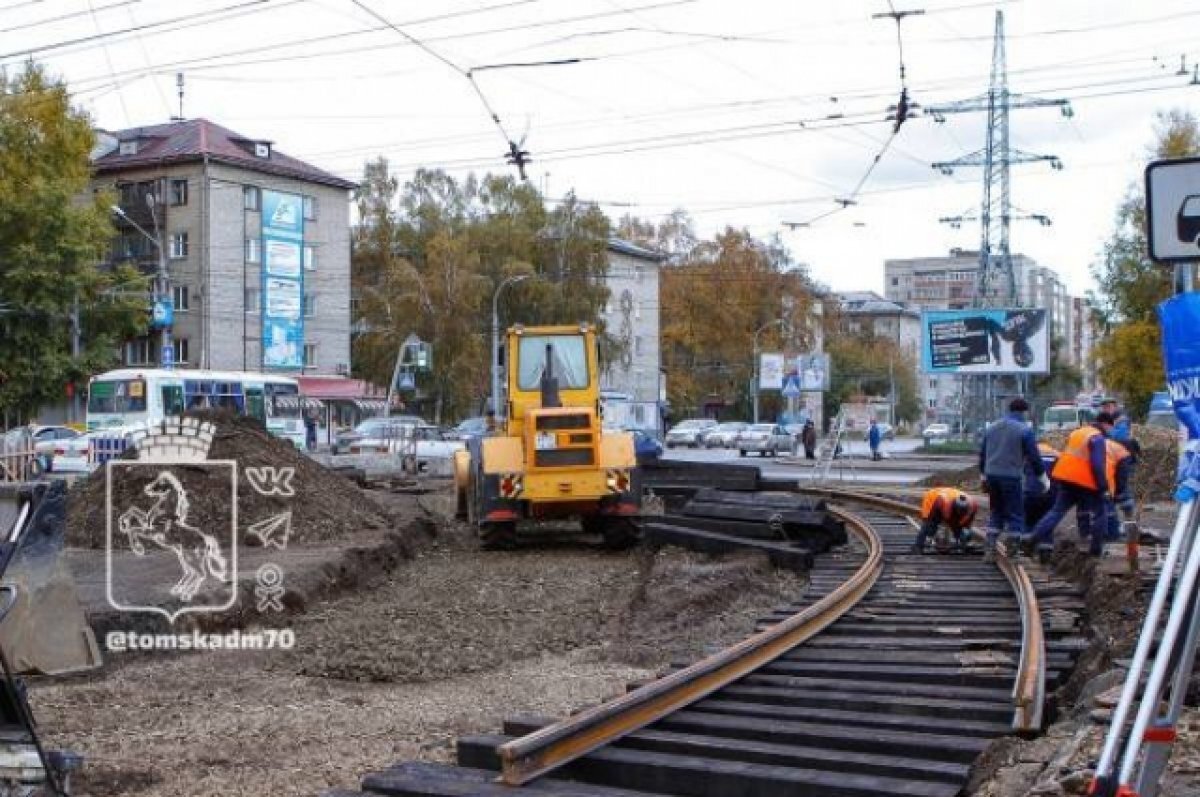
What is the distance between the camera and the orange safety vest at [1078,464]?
13.7 meters

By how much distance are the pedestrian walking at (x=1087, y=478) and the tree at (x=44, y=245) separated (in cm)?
3668

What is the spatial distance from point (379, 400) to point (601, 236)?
13999 mm

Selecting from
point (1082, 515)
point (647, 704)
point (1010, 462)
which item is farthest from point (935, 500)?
point (647, 704)

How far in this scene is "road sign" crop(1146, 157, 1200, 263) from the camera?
→ 15.1 ft

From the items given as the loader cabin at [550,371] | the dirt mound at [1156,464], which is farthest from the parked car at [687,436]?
the loader cabin at [550,371]

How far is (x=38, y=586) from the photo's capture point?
5.18m

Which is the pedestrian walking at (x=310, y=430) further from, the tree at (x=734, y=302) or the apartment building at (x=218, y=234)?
the tree at (x=734, y=302)

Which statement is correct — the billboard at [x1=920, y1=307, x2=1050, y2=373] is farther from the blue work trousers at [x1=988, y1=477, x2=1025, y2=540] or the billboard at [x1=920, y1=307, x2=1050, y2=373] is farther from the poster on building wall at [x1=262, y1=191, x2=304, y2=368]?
the poster on building wall at [x1=262, y1=191, x2=304, y2=368]

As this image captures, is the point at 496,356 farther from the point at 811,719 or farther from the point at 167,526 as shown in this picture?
the point at 811,719

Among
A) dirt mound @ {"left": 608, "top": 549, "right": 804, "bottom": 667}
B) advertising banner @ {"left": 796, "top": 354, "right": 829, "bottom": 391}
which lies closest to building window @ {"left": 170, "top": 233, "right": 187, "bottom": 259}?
advertising banner @ {"left": 796, "top": 354, "right": 829, "bottom": 391}

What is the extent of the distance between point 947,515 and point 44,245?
37476 millimetres

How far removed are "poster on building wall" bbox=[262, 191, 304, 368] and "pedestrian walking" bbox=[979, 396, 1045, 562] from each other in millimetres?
47614

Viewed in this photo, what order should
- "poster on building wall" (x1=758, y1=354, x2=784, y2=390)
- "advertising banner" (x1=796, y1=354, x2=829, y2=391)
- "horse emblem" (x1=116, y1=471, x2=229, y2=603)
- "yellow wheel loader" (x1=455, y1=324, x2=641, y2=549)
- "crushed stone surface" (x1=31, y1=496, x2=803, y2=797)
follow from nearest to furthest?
"crushed stone surface" (x1=31, y1=496, x2=803, y2=797), "horse emblem" (x1=116, y1=471, x2=229, y2=603), "yellow wheel loader" (x1=455, y1=324, x2=641, y2=549), "advertising banner" (x1=796, y1=354, x2=829, y2=391), "poster on building wall" (x1=758, y1=354, x2=784, y2=390)

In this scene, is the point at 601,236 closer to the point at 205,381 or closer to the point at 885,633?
the point at 205,381
